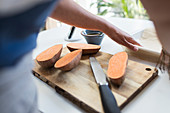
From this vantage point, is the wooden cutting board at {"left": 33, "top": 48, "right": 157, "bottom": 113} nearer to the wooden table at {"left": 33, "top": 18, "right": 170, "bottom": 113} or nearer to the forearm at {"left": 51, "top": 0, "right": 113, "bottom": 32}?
the wooden table at {"left": 33, "top": 18, "right": 170, "bottom": 113}

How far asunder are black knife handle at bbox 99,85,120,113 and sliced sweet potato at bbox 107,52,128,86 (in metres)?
0.04

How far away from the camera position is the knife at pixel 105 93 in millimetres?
447

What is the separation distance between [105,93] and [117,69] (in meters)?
0.13

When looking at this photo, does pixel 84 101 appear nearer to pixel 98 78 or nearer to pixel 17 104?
pixel 98 78

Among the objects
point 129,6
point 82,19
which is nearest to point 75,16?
point 82,19

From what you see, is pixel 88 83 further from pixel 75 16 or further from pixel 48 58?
pixel 75 16

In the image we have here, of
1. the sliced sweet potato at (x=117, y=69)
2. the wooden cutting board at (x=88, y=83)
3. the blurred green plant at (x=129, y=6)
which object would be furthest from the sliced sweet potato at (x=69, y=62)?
the blurred green plant at (x=129, y=6)

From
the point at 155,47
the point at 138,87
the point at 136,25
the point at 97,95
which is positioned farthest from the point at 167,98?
the point at 136,25

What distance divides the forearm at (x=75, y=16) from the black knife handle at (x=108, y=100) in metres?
0.37

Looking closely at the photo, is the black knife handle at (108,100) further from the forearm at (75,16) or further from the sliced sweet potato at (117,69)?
the forearm at (75,16)

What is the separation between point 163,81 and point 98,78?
0.25 m

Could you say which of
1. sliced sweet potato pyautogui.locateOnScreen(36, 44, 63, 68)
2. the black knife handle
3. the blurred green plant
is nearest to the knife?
the black knife handle

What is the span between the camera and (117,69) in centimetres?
60

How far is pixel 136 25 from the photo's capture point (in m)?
1.31
